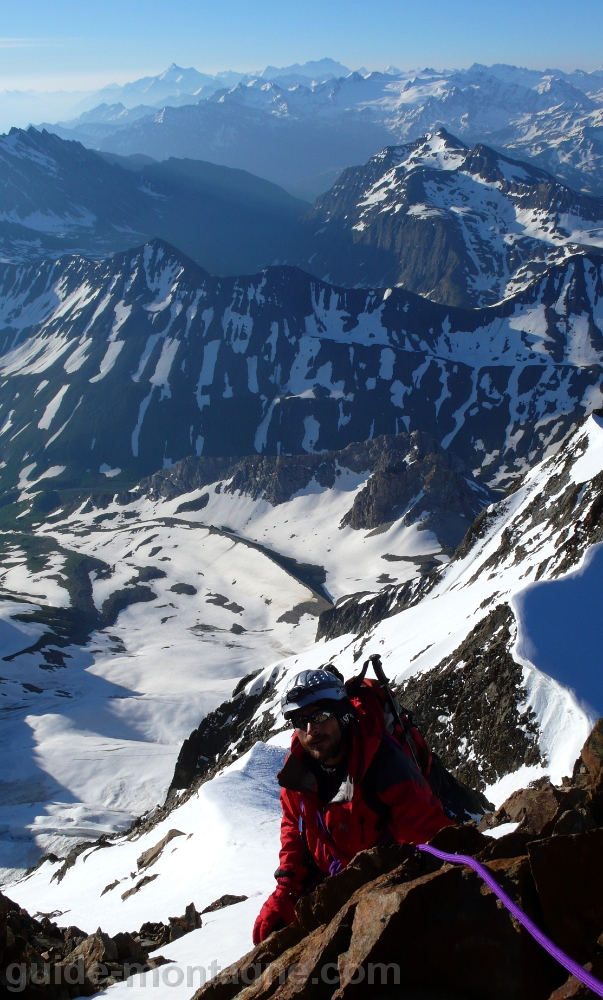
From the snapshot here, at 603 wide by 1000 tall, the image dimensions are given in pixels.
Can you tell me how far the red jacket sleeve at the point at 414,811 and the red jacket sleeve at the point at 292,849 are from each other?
1.55 meters

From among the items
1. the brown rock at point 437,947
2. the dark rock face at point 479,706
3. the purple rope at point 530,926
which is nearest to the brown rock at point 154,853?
the dark rock face at point 479,706

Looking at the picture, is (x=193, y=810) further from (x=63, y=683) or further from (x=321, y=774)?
(x=63, y=683)

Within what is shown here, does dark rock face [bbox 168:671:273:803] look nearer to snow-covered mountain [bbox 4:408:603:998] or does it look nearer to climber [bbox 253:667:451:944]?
snow-covered mountain [bbox 4:408:603:998]

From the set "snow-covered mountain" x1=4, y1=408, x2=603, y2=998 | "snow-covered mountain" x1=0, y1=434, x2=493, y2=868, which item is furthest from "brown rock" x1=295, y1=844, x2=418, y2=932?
"snow-covered mountain" x1=0, y1=434, x2=493, y2=868

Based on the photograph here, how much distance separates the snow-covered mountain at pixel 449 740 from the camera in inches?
771

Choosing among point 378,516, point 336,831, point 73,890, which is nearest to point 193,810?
point 73,890

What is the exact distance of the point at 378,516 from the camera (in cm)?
18475

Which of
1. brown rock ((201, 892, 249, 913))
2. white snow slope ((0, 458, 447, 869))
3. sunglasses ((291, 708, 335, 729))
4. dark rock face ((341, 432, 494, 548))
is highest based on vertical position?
dark rock face ((341, 432, 494, 548))

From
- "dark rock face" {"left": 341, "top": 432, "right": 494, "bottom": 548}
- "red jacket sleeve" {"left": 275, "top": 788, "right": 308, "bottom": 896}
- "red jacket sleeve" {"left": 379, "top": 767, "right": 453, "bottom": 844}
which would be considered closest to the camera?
"red jacket sleeve" {"left": 379, "top": 767, "right": 453, "bottom": 844}

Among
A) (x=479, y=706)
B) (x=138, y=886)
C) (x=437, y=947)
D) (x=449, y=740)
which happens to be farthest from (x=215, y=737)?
(x=437, y=947)

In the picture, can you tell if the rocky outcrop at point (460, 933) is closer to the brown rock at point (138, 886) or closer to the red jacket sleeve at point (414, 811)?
the red jacket sleeve at point (414, 811)

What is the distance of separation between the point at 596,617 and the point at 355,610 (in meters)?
88.3

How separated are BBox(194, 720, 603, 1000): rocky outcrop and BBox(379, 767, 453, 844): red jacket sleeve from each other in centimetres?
96

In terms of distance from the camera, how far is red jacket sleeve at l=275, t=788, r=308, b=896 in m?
9.26
